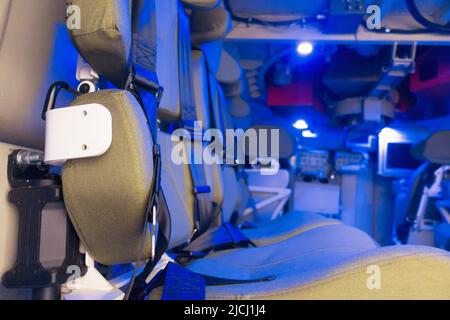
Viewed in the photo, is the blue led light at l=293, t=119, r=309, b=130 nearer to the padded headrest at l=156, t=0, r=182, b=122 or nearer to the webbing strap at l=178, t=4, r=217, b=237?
the webbing strap at l=178, t=4, r=217, b=237

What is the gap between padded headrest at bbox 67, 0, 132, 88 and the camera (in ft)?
2.43

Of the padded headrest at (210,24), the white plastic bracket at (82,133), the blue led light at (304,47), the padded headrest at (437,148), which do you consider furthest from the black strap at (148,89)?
the padded headrest at (437,148)

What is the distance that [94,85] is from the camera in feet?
2.84

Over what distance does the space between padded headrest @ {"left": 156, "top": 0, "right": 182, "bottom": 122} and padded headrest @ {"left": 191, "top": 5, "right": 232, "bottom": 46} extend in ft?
0.75

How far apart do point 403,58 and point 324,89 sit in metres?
0.92

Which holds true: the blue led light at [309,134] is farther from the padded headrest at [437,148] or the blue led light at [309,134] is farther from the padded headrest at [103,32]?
the padded headrest at [103,32]

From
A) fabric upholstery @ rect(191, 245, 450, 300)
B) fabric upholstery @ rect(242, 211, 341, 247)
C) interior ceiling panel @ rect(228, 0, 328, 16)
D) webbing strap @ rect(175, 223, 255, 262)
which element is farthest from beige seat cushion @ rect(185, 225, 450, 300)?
interior ceiling panel @ rect(228, 0, 328, 16)

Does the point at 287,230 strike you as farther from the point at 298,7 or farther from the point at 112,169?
the point at 112,169

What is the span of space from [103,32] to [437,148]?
2353 mm

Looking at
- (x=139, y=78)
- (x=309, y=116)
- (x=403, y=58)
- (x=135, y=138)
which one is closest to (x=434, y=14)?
(x=403, y=58)

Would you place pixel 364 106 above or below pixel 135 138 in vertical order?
above

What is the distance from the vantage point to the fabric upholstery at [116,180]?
719mm

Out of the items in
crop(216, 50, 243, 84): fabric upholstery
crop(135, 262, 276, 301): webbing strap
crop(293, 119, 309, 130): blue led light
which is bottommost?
crop(135, 262, 276, 301): webbing strap

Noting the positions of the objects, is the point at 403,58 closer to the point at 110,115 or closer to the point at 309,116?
the point at 309,116
